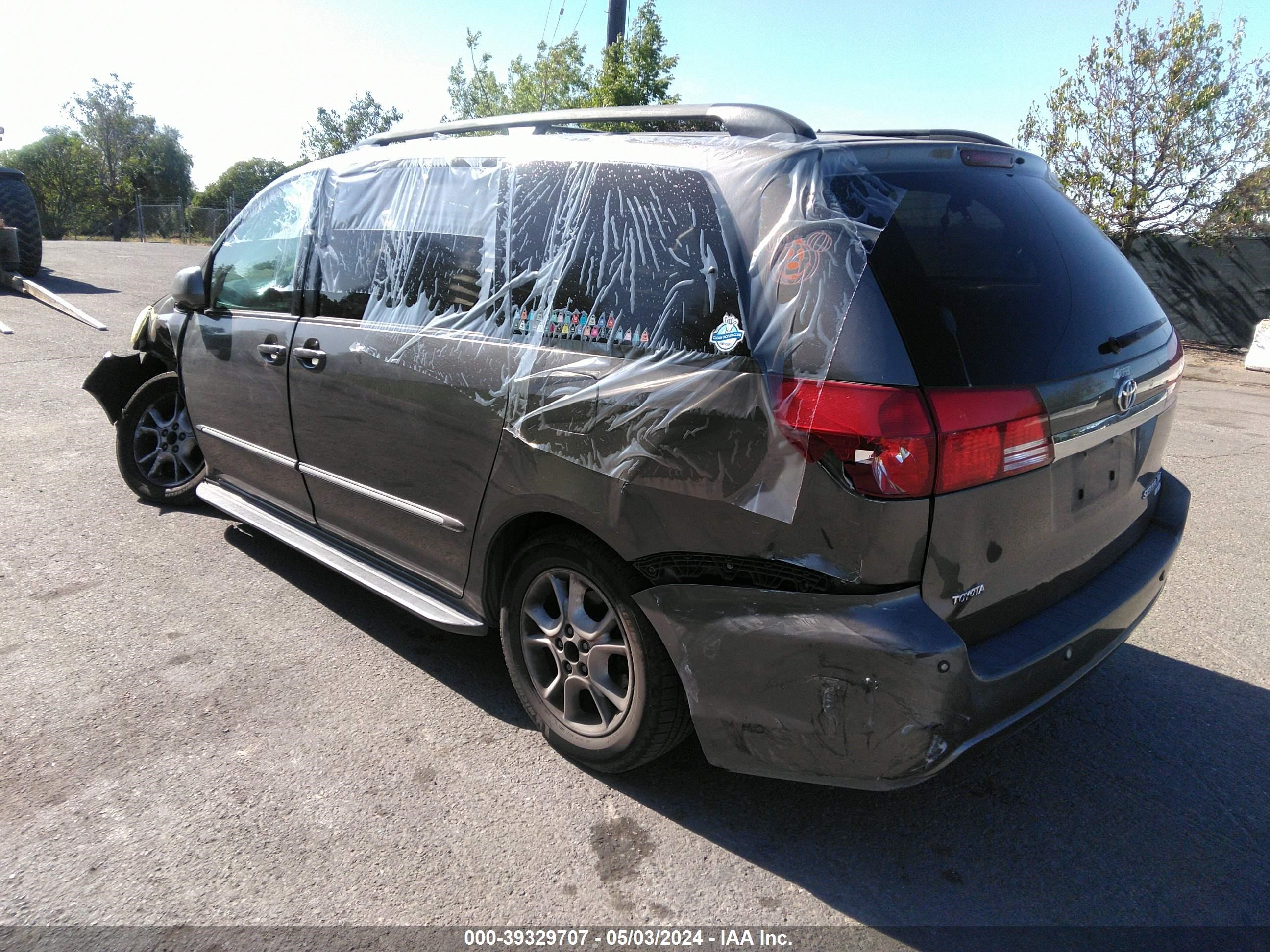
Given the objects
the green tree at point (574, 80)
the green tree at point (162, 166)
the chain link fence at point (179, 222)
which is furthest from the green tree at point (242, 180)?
the green tree at point (574, 80)

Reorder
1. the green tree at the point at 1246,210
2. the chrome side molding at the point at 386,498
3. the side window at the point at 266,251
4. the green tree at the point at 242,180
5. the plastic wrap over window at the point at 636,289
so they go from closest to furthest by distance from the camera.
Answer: the plastic wrap over window at the point at 636,289 → the chrome side molding at the point at 386,498 → the side window at the point at 266,251 → the green tree at the point at 1246,210 → the green tree at the point at 242,180

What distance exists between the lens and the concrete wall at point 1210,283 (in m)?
14.9

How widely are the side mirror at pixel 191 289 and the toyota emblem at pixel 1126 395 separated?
3.96m

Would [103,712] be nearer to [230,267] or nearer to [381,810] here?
[381,810]

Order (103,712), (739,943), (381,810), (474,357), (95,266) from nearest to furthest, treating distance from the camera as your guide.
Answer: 1. (739,943)
2. (381,810)
3. (474,357)
4. (103,712)
5. (95,266)

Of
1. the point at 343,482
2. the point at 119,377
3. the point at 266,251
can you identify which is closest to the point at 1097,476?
the point at 343,482

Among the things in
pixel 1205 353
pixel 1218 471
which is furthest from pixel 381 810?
pixel 1205 353

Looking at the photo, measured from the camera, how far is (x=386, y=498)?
3.32 metres

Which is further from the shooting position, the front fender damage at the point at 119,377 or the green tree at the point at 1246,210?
the green tree at the point at 1246,210

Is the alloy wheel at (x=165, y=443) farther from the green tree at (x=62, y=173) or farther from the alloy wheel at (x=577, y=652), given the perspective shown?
the green tree at (x=62, y=173)

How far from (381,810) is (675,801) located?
2.87 ft

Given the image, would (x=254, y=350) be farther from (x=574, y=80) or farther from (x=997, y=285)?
(x=574, y=80)

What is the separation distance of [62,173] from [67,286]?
55.6m

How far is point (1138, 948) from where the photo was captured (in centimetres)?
214
